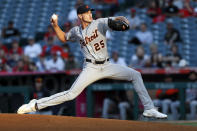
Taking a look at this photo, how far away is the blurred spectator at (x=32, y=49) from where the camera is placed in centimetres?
1264

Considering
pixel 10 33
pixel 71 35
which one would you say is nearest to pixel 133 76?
pixel 71 35

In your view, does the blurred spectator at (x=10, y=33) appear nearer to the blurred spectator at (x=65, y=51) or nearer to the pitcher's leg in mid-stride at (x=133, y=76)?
the blurred spectator at (x=65, y=51)

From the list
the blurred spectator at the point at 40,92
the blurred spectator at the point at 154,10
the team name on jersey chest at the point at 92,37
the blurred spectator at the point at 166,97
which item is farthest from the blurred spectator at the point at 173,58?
the team name on jersey chest at the point at 92,37

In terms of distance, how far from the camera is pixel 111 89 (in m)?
10.6

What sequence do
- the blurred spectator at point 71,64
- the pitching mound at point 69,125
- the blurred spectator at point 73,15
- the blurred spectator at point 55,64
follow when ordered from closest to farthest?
1. the pitching mound at point 69,125
2. the blurred spectator at point 71,64
3. the blurred spectator at point 55,64
4. the blurred spectator at point 73,15

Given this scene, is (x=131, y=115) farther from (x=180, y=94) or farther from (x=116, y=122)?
(x=116, y=122)

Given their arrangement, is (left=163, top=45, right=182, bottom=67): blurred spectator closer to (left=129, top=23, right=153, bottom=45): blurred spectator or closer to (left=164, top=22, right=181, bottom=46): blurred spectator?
(left=164, top=22, right=181, bottom=46): blurred spectator

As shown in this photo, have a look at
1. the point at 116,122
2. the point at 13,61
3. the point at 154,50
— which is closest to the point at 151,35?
the point at 154,50

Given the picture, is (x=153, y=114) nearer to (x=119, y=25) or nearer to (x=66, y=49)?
(x=119, y=25)

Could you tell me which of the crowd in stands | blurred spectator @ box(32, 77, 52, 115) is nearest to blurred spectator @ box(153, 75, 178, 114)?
the crowd in stands

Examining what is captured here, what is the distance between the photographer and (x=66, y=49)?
12109 millimetres

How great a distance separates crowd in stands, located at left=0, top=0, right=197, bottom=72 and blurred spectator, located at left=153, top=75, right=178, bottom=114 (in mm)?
552

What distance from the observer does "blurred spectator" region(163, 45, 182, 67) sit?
1071 centimetres

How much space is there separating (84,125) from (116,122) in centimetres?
39
